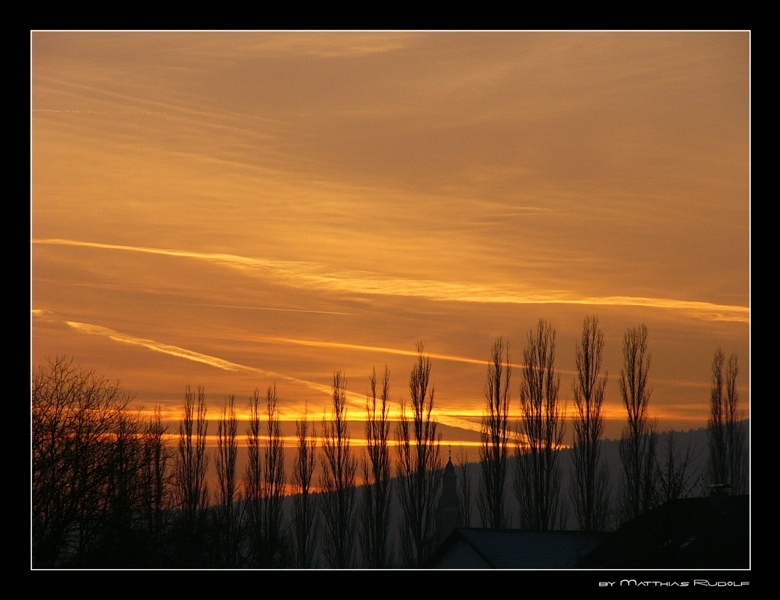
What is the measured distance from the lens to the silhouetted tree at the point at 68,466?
667 inches

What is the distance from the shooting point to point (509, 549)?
1048 inches

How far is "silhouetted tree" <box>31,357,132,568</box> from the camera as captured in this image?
16953 millimetres

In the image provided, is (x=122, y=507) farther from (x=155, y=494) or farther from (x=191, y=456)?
(x=191, y=456)

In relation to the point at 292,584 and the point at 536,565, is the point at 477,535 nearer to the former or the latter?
the point at 536,565

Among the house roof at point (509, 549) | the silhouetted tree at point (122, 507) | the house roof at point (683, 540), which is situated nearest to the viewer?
the silhouetted tree at point (122, 507)

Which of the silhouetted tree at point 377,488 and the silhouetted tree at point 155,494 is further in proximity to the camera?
the silhouetted tree at point 377,488

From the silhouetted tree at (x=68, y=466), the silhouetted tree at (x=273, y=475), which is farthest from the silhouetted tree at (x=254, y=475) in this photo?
the silhouetted tree at (x=68, y=466)

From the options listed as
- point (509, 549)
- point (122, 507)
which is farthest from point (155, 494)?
point (509, 549)

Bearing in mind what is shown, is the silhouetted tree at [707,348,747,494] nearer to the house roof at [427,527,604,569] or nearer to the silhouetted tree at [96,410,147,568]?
the house roof at [427,527,604,569]

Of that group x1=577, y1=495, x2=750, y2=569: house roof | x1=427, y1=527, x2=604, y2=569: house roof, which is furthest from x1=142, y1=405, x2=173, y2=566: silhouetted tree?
x1=577, y1=495, x2=750, y2=569: house roof

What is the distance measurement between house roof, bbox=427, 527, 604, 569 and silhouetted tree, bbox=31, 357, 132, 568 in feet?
35.3

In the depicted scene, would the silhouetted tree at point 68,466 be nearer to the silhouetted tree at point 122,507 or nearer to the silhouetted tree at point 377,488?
the silhouetted tree at point 122,507

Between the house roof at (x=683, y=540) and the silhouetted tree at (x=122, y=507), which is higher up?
the silhouetted tree at (x=122, y=507)

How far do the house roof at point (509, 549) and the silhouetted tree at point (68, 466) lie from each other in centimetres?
1077
